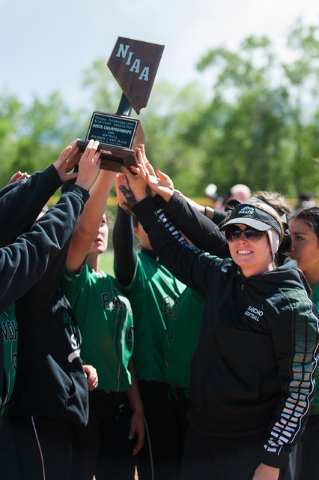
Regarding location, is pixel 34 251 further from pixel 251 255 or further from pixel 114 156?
pixel 251 255

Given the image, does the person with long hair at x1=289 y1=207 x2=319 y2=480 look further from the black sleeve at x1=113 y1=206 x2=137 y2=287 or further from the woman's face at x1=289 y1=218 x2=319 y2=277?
the black sleeve at x1=113 y1=206 x2=137 y2=287

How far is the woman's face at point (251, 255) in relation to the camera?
92.3 inches

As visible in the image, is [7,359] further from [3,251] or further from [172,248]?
[172,248]

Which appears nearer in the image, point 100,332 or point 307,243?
point 100,332

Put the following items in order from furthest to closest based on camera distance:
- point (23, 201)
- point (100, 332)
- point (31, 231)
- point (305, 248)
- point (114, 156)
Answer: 1. point (305, 248)
2. point (100, 332)
3. point (114, 156)
4. point (23, 201)
5. point (31, 231)

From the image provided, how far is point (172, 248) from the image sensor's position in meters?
2.65

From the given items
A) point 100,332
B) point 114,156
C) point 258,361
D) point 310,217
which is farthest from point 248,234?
point 100,332

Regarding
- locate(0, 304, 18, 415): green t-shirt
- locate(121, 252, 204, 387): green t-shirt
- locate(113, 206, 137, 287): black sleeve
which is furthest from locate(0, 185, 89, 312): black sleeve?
locate(121, 252, 204, 387): green t-shirt

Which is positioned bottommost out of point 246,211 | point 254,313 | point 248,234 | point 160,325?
point 160,325

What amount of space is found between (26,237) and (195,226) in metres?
1.02

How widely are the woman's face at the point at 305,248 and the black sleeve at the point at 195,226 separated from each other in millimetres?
429

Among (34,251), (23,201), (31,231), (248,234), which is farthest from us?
(248,234)

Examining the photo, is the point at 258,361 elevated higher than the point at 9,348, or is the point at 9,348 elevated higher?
the point at 258,361

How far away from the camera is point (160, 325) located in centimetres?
312
